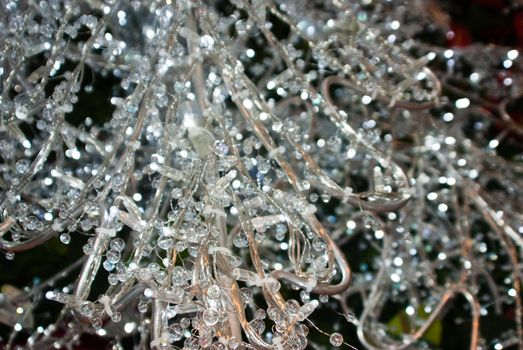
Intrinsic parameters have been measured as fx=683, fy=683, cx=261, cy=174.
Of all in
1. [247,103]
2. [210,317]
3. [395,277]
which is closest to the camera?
[210,317]

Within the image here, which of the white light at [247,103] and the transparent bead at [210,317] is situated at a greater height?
the white light at [247,103]

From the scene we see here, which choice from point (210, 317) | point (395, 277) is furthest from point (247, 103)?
→ point (395, 277)

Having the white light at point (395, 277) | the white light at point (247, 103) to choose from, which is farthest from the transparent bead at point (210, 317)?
the white light at point (395, 277)

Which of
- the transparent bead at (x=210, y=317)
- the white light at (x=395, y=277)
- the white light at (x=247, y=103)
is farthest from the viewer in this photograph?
the white light at (x=395, y=277)

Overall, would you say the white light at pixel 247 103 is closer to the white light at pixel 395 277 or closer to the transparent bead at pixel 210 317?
the transparent bead at pixel 210 317

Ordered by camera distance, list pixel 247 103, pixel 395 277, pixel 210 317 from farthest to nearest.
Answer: pixel 395 277, pixel 247 103, pixel 210 317

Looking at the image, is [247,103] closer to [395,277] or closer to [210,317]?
[210,317]

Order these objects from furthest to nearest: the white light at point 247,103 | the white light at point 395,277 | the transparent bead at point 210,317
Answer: the white light at point 395,277 → the white light at point 247,103 → the transparent bead at point 210,317

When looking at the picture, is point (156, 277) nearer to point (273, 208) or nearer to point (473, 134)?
point (273, 208)

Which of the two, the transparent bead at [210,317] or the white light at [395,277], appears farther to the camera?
the white light at [395,277]

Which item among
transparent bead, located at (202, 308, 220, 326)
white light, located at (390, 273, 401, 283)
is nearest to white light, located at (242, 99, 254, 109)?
transparent bead, located at (202, 308, 220, 326)

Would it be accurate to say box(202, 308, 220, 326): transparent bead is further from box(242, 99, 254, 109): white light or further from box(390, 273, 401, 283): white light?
box(390, 273, 401, 283): white light
